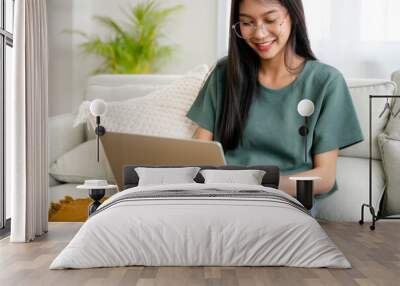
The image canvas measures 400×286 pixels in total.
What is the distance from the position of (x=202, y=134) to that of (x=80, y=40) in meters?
1.39

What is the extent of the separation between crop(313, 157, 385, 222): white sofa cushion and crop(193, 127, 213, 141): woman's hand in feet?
3.45

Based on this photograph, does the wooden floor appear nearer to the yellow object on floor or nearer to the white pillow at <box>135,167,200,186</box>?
the white pillow at <box>135,167,200,186</box>

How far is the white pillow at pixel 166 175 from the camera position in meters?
4.98

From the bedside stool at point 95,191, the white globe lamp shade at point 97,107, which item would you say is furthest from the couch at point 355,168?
the bedside stool at point 95,191

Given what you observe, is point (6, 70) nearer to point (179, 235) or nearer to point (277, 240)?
point (179, 235)

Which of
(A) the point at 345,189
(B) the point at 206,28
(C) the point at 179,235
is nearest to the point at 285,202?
(C) the point at 179,235

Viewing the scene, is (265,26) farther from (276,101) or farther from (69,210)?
(69,210)

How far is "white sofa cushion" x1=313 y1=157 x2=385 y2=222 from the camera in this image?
5.63 meters

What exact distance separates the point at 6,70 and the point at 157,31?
1391 mm

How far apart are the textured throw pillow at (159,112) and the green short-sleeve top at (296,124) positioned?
0.37 meters

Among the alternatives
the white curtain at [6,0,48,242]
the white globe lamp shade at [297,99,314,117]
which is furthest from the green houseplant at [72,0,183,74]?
the white globe lamp shade at [297,99,314,117]

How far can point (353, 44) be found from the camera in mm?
5902

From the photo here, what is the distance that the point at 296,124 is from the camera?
5.54m

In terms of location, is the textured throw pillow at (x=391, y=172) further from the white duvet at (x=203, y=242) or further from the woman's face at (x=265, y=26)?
the white duvet at (x=203, y=242)
